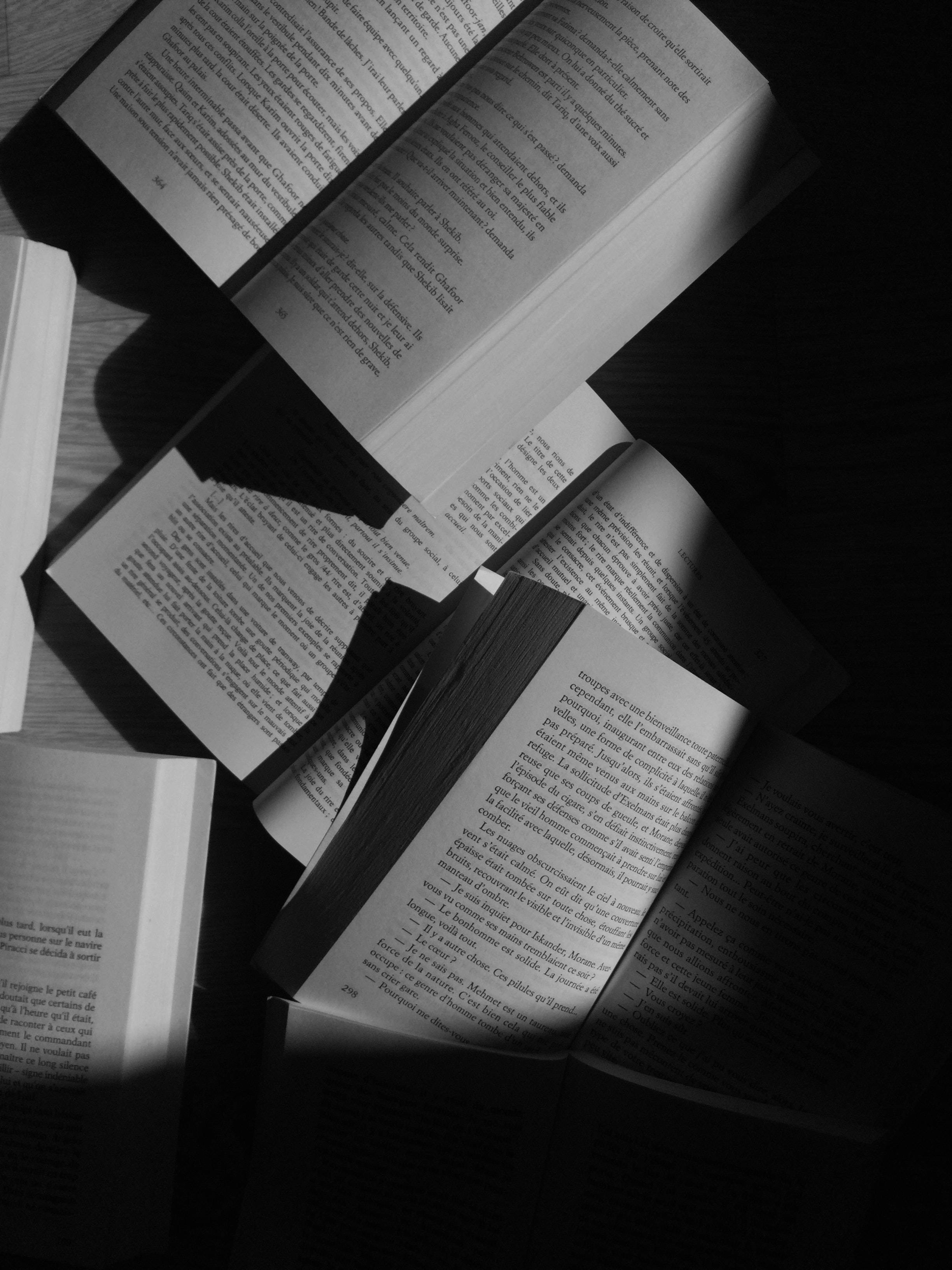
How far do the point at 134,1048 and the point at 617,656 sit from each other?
42 cm

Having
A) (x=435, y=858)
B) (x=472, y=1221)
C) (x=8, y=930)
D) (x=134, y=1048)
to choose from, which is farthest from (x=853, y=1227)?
(x=8, y=930)

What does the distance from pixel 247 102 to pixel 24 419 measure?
265 mm

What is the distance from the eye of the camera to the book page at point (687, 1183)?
0.60m

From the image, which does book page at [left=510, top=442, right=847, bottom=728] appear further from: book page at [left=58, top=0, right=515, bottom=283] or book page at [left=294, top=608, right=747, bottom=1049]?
book page at [left=58, top=0, right=515, bottom=283]

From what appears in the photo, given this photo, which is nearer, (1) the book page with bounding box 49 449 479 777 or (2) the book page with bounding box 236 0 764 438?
→ (2) the book page with bounding box 236 0 764 438

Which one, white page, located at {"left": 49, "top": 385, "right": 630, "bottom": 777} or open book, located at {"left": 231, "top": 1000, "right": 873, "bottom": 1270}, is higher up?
white page, located at {"left": 49, "top": 385, "right": 630, "bottom": 777}

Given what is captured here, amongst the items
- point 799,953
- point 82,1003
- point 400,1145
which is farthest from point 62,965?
point 799,953

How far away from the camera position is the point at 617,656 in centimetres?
62

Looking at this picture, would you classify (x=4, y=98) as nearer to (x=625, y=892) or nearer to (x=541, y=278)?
(x=541, y=278)

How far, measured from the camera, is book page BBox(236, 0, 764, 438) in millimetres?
582

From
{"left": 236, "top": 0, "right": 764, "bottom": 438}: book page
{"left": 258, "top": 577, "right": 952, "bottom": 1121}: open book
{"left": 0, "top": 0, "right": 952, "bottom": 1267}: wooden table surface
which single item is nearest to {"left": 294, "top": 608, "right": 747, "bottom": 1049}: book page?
{"left": 258, "top": 577, "right": 952, "bottom": 1121}: open book

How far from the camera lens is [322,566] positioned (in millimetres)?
688

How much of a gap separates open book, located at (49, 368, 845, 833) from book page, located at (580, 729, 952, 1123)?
0.26 ft

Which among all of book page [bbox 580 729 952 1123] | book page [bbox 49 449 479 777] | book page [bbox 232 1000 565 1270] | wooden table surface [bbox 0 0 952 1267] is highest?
wooden table surface [bbox 0 0 952 1267]
